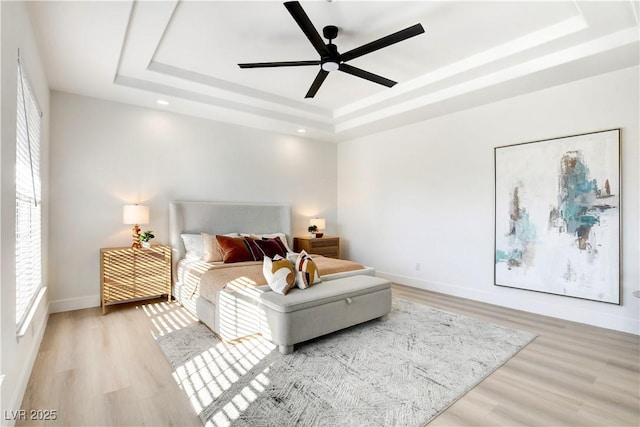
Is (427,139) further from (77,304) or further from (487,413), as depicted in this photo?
(77,304)

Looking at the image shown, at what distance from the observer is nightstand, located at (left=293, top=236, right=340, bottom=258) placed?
5.55 metres

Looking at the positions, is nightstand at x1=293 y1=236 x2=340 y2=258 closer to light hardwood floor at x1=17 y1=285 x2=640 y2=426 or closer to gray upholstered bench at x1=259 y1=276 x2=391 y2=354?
gray upholstered bench at x1=259 y1=276 x2=391 y2=354

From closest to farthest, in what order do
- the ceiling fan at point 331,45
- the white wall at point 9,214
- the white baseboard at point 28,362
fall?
the white wall at point 9,214
the white baseboard at point 28,362
the ceiling fan at point 331,45

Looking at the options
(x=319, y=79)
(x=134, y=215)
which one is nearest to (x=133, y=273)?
(x=134, y=215)

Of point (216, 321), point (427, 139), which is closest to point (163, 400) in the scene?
point (216, 321)

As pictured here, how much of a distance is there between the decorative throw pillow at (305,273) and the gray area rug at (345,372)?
55 centimetres

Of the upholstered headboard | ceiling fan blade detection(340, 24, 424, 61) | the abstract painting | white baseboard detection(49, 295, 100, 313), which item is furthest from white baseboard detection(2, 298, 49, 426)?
the abstract painting

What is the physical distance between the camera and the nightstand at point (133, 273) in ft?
12.5

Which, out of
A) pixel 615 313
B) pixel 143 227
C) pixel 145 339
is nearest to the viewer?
pixel 145 339

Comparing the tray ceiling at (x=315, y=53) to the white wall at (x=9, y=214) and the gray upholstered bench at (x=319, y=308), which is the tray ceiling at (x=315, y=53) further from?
the gray upholstered bench at (x=319, y=308)

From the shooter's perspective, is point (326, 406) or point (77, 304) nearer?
point (326, 406)

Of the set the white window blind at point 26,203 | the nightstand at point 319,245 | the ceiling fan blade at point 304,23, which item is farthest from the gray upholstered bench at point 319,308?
the ceiling fan blade at point 304,23

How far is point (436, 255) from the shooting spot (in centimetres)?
492

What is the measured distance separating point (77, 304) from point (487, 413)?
4511 millimetres
